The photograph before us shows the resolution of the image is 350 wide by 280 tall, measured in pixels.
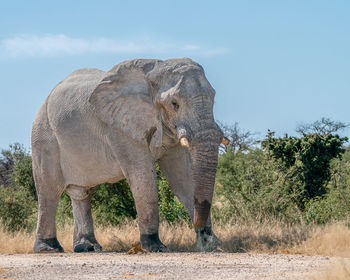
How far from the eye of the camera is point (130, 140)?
460 inches

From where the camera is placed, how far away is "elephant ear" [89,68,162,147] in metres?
11.5

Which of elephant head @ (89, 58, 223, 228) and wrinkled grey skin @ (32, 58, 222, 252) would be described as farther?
wrinkled grey skin @ (32, 58, 222, 252)

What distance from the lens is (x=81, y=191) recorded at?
13312 millimetres

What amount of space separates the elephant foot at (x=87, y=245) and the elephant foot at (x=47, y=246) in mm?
363

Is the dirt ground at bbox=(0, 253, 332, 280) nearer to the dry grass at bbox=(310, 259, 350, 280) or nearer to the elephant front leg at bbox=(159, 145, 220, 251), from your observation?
the dry grass at bbox=(310, 259, 350, 280)

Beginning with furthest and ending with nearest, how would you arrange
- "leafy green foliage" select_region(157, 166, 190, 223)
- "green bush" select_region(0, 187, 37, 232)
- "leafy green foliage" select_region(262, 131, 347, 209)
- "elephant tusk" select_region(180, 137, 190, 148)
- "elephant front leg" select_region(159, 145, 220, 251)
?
1. "leafy green foliage" select_region(262, 131, 347, 209)
2. "green bush" select_region(0, 187, 37, 232)
3. "leafy green foliage" select_region(157, 166, 190, 223)
4. "elephant front leg" select_region(159, 145, 220, 251)
5. "elephant tusk" select_region(180, 137, 190, 148)

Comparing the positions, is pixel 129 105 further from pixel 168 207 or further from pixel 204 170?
pixel 168 207

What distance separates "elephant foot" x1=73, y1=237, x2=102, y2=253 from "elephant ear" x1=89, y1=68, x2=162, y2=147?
9.11ft

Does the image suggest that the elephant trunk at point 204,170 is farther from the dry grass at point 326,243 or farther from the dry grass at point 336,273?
the dry grass at point 336,273

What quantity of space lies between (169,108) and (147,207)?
5.67 ft

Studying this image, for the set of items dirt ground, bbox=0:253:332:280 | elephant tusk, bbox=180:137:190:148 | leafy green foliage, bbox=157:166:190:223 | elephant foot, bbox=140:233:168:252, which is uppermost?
elephant tusk, bbox=180:137:190:148

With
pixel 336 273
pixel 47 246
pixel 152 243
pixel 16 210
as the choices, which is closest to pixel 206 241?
pixel 152 243

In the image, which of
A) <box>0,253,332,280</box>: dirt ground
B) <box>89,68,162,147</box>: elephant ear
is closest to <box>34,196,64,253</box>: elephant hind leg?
<box>0,253,332,280</box>: dirt ground

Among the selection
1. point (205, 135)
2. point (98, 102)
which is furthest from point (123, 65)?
point (205, 135)
